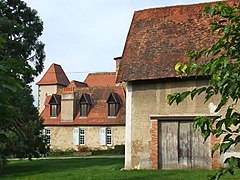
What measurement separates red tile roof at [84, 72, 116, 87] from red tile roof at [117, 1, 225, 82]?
3931cm

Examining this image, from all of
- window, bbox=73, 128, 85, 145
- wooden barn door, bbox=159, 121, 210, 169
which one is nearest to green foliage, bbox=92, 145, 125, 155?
window, bbox=73, 128, 85, 145

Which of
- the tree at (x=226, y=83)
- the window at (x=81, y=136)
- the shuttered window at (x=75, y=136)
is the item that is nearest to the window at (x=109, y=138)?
the window at (x=81, y=136)

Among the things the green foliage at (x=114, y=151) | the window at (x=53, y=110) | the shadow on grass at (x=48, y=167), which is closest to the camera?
the shadow on grass at (x=48, y=167)

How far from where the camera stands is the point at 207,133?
2885 millimetres

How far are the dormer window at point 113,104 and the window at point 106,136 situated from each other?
1580 mm

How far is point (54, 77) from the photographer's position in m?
63.6

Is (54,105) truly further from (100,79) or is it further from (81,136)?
(100,79)

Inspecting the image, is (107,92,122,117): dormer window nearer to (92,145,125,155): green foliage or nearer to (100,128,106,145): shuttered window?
(100,128,106,145): shuttered window

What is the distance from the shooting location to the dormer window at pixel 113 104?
141ft

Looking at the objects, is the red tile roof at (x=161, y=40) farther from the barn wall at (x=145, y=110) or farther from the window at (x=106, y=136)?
the window at (x=106, y=136)

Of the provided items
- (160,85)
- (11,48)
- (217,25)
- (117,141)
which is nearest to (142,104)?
(160,85)

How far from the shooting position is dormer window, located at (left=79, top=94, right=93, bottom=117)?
145ft

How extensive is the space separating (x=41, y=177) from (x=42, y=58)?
553 inches

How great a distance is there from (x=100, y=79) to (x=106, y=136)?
19.3m
